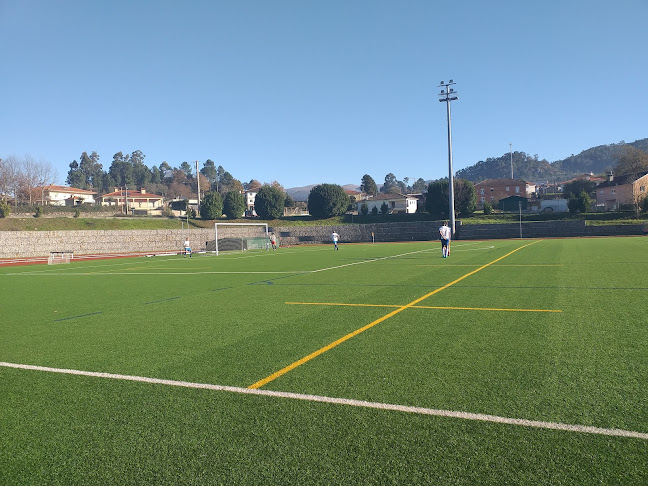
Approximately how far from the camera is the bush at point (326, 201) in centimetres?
7794

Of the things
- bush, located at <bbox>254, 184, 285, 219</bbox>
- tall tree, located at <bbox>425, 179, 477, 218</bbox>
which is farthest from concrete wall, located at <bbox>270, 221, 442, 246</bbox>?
bush, located at <bbox>254, 184, 285, 219</bbox>

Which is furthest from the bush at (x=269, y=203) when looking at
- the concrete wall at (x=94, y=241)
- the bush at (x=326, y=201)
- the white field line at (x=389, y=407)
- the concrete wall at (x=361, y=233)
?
the white field line at (x=389, y=407)

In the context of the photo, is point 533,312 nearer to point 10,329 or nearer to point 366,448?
point 366,448

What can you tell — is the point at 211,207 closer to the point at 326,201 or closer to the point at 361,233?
the point at 326,201

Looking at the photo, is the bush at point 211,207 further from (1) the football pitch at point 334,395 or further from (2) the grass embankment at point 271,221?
(1) the football pitch at point 334,395

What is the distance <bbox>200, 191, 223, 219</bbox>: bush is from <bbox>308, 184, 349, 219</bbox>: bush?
16.0m

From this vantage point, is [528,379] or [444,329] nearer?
[528,379]

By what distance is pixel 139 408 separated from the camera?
4.21 m

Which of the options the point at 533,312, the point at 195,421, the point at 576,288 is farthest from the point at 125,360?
the point at 576,288

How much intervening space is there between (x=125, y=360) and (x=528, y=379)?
489 cm

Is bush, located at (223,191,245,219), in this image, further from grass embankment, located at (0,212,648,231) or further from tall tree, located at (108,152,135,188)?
tall tree, located at (108,152,135,188)

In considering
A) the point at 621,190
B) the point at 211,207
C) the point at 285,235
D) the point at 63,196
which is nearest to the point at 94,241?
the point at 285,235

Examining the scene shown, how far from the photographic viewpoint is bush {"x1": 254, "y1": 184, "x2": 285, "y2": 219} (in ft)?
256

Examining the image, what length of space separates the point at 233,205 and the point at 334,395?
75.7 m
